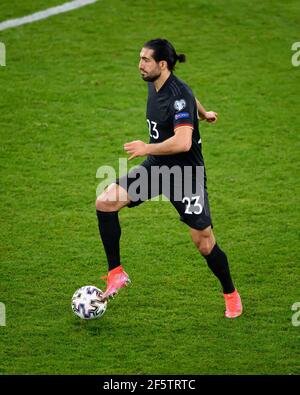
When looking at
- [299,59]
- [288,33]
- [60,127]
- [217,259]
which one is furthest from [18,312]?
[288,33]

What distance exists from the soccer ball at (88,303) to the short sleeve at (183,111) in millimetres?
1694

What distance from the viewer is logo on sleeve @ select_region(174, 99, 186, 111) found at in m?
7.21

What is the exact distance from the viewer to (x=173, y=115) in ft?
23.9

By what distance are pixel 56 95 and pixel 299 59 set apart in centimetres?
→ 381

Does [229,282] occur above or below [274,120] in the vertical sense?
below

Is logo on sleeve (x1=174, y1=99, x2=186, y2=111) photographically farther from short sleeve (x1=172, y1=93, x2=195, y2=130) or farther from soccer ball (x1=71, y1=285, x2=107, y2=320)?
soccer ball (x1=71, y1=285, x2=107, y2=320)

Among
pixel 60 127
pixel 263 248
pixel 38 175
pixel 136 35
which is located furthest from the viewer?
pixel 136 35

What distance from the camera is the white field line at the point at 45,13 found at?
45.5ft

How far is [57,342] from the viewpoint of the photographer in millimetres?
7227

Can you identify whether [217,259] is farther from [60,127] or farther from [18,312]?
[60,127]

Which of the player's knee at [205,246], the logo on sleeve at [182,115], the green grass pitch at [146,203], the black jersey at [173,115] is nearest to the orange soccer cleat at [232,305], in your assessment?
the green grass pitch at [146,203]

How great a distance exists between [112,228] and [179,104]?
133 centimetres

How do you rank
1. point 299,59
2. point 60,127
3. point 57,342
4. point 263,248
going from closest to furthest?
point 57,342, point 263,248, point 60,127, point 299,59

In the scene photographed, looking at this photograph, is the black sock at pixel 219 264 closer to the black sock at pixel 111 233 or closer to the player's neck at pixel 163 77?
the black sock at pixel 111 233
